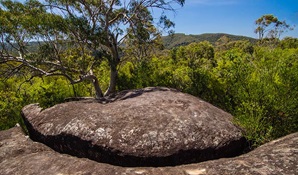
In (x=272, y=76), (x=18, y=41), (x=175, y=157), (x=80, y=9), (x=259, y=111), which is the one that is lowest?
(x=175, y=157)

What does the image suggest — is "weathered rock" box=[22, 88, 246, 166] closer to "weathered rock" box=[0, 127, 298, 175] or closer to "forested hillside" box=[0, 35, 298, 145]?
"weathered rock" box=[0, 127, 298, 175]

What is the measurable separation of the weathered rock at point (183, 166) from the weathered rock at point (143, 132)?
3.17ft

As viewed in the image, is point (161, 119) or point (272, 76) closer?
point (161, 119)

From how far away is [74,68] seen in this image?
47.4 ft

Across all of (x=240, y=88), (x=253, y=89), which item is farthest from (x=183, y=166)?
(x=240, y=88)

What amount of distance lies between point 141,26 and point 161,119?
7.24m

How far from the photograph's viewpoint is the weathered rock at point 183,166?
532 cm

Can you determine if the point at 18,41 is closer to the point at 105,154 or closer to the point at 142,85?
the point at 142,85

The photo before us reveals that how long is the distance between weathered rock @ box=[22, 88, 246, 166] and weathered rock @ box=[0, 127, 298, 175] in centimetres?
97

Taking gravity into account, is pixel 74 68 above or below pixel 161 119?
above

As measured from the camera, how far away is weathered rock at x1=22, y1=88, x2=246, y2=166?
7.09 meters

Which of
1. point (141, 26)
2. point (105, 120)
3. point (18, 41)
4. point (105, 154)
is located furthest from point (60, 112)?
point (141, 26)

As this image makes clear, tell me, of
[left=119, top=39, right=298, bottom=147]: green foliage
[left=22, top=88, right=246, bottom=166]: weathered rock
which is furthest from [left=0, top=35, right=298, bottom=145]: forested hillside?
[left=22, top=88, right=246, bottom=166]: weathered rock

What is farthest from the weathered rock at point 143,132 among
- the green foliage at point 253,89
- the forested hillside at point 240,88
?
the forested hillside at point 240,88
